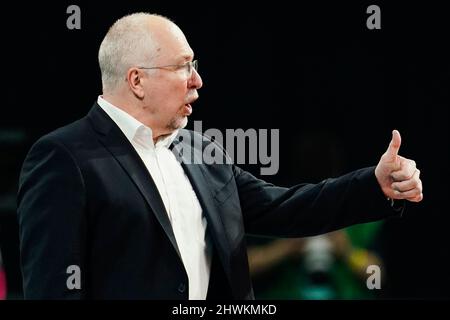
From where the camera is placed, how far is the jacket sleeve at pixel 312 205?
2291 mm

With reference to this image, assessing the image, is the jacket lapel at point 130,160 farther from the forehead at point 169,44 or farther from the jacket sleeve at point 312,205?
the jacket sleeve at point 312,205

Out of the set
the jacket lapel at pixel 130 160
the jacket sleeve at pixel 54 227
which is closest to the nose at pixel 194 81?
the jacket lapel at pixel 130 160

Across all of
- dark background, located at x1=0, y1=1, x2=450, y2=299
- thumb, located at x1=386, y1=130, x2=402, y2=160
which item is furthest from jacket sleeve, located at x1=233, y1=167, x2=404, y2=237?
dark background, located at x1=0, y1=1, x2=450, y2=299

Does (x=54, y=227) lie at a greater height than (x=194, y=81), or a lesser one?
lesser

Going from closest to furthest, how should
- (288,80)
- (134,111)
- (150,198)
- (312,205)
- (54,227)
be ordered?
1. (54,227)
2. (150,198)
3. (134,111)
4. (312,205)
5. (288,80)

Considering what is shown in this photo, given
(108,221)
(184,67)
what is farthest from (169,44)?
(108,221)

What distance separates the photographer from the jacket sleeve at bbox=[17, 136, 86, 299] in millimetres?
2008

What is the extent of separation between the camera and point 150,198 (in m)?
2.12

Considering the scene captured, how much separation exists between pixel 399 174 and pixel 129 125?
25.1 inches

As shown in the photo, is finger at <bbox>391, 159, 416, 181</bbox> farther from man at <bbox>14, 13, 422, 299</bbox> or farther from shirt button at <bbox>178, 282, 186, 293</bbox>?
shirt button at <bbox>178, 282, 186, 293</bbox>

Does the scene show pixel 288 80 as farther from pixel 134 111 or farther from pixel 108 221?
pixel 108 221

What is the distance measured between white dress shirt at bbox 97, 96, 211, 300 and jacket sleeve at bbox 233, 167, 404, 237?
212 millimetres

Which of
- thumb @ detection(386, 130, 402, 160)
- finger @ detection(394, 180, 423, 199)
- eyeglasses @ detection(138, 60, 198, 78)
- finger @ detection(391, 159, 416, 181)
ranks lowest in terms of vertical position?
finger @ detection(394, 180, 423, 199)
